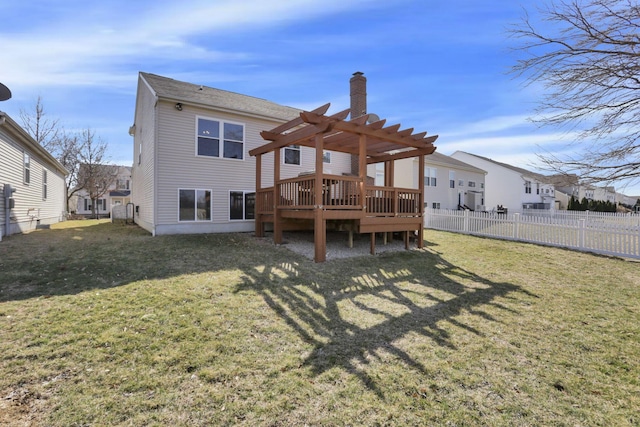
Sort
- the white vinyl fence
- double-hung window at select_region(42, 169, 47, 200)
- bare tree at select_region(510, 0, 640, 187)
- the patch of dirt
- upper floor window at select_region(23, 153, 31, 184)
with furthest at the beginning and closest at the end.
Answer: double-hung window at select_region(42, 169, 47, 200), upper floor window at select_region(23, 153, 31, 184), the white vinyl fence, bare tree at select_region(510, 0, 640, 187), the patch of dirt

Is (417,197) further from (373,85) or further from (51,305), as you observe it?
(51,305)

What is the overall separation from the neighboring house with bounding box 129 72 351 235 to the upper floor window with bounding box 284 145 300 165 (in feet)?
0.14

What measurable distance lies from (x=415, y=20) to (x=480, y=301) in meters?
5.91

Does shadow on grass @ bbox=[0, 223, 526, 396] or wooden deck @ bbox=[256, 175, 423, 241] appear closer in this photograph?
shadow on grass @ bbox=[0, 223, 526, 396]

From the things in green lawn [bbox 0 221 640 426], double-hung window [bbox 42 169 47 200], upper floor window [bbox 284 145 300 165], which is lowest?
green lawn [bbox 0 221 640 426]

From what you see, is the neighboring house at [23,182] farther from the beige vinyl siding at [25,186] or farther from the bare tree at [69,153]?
the bare tree at [69,153]

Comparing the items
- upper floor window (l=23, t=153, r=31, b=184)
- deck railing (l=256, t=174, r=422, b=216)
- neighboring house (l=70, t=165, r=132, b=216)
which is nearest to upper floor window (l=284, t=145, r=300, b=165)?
deck railing (l=256, t=174, r=422, b=216)

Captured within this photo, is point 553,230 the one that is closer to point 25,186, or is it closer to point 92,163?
point 25,186

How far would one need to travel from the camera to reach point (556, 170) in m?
4.31

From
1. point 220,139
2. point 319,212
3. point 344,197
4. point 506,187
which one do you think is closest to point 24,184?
point 220,139

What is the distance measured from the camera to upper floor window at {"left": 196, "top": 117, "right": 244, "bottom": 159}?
36.9 feet

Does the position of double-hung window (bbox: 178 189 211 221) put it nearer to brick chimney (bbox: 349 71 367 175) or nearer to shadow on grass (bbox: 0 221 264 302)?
shadow on grass (bbox: 0 221 264 302)

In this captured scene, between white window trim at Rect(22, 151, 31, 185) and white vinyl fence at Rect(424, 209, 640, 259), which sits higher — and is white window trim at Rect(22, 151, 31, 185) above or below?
above

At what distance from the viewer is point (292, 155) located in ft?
43.1
